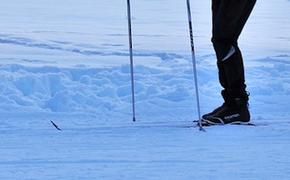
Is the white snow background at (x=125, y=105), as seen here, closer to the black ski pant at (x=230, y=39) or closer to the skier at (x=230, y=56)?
the skier at (x=230, y=56)

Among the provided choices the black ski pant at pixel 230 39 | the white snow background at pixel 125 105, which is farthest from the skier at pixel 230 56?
the white snow background at pixel 125 105

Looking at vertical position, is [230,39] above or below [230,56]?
above

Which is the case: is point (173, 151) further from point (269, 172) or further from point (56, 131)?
point (56, 131)

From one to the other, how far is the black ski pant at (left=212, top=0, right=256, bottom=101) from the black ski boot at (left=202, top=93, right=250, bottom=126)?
5 centimetres

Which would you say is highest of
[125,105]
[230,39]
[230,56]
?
[230,39]

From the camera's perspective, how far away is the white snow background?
3.94 m

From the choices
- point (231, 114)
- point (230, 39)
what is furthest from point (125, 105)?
point (230, 39)

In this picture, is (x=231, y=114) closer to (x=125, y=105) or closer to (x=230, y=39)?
(x=230, y=39)

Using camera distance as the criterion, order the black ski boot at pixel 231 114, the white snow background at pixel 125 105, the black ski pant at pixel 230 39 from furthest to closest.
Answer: the black ski boot at pixel 231 114 → the black ski pant at pixel 230 39 → the white snow background at pixel 125 105

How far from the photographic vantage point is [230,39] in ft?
17.4

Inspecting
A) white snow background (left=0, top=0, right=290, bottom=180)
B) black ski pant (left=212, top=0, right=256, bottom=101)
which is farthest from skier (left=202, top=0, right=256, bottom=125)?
white snow background (left=0, top=0, right=290, bottom=180)

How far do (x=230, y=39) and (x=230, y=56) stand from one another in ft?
0.39

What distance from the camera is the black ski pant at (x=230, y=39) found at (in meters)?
5.23

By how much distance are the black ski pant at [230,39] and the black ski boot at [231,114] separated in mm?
45
